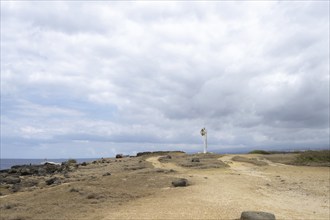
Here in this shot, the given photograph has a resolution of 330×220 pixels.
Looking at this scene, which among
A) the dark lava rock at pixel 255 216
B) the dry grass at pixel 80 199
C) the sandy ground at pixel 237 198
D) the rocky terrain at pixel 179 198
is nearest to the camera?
the dark lava rock at pixel 255 216

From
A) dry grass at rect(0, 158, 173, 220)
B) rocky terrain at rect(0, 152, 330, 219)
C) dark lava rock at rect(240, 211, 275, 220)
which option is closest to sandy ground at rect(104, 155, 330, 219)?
rocky terrain at rect(0, 152, 330, 219)

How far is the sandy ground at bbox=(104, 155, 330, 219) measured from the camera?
1312cm

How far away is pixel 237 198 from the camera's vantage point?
15.4 m

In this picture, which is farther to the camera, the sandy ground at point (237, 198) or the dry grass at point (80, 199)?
the dry grass at point (80, 199)

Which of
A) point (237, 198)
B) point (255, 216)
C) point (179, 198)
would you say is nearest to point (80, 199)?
point (179, 198)

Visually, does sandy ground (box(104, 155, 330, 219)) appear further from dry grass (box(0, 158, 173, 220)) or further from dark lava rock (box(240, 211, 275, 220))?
dark lava rock (box(240, 211, 275, 220))

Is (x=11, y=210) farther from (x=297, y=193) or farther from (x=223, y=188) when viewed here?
(x=297, y=193)

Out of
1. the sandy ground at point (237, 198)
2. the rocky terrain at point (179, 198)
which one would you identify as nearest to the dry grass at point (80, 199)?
the rocky terrain at point (179, 198)

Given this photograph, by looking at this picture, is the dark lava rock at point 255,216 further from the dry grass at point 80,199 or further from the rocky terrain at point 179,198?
the dry grass at point 80,199

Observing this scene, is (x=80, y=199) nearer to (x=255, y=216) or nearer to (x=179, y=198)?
(x=179, y=198)

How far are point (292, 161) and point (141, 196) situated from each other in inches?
702

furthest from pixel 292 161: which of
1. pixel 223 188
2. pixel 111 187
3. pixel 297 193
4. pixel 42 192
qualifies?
pixel 42 192

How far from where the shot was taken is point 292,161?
30438 mm

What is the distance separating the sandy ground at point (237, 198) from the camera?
13.1 meters
